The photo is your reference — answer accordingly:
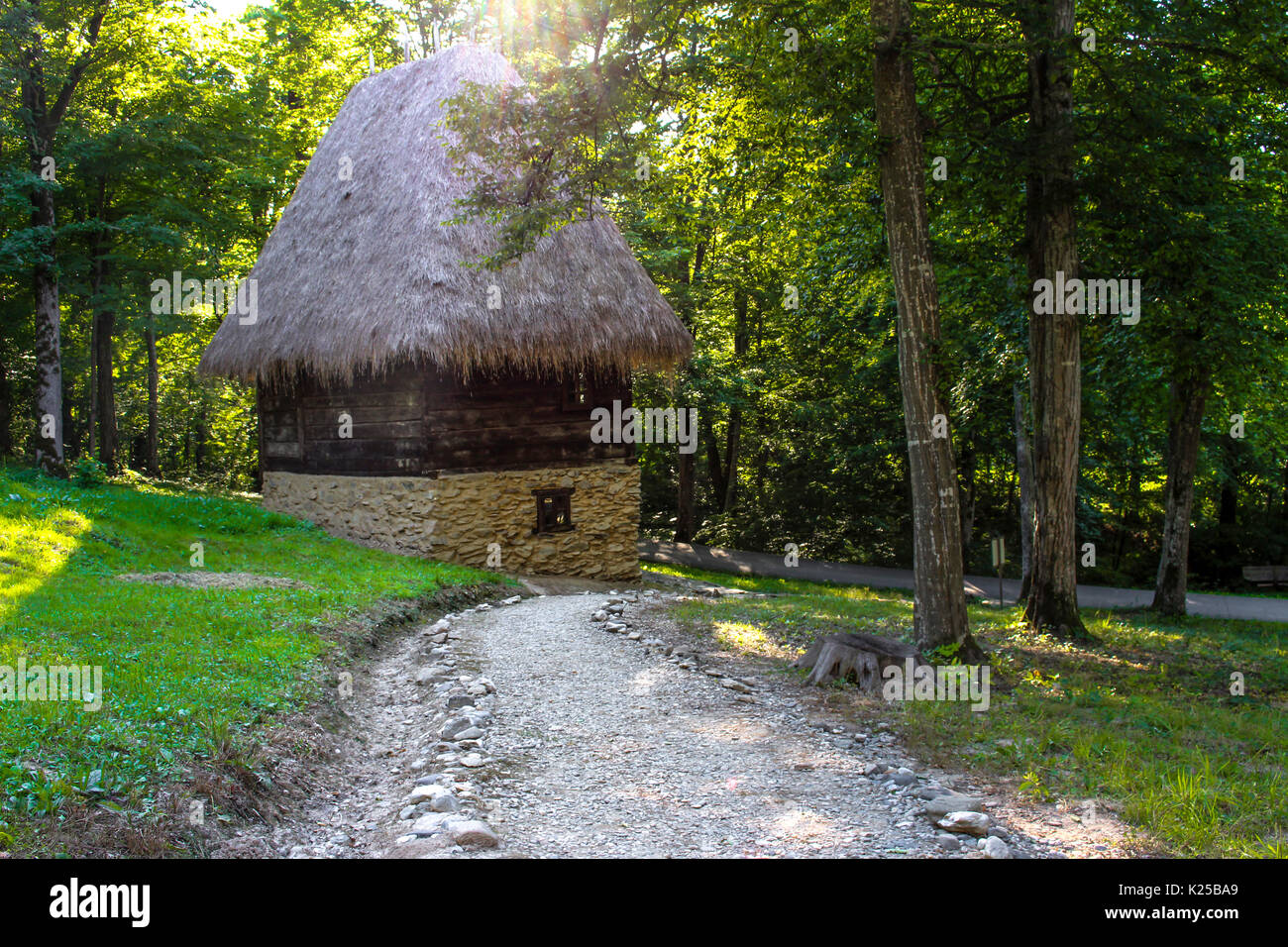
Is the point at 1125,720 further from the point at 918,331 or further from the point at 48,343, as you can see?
the point at 48,343

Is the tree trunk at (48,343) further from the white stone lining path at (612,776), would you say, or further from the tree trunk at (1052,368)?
the tree trunk at (1052,368)

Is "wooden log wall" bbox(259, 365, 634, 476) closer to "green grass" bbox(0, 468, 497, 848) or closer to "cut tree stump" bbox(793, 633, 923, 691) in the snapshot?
"green grass" bbox(0, 468, 497, 848)

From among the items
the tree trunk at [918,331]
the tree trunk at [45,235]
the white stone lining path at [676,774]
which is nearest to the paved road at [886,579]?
the tree trunk at [918,331]

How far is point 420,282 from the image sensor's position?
13.6 m

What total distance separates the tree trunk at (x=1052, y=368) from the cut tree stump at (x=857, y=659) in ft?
10.8

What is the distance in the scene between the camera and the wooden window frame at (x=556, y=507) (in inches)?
614

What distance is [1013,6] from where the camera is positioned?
920 cm

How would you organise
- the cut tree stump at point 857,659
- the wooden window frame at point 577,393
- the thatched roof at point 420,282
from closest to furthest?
1. the cut tree stump at point 857,659
2. the thatched roof at point 420,282
3. the wooden window frame at point 577,393

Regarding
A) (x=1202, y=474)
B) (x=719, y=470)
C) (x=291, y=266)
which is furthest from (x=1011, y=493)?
(x=291, y=266)

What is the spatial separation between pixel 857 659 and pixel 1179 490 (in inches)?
378

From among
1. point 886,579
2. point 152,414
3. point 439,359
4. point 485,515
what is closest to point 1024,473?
point 886,579

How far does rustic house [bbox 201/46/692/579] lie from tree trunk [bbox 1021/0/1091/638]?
272 inches
